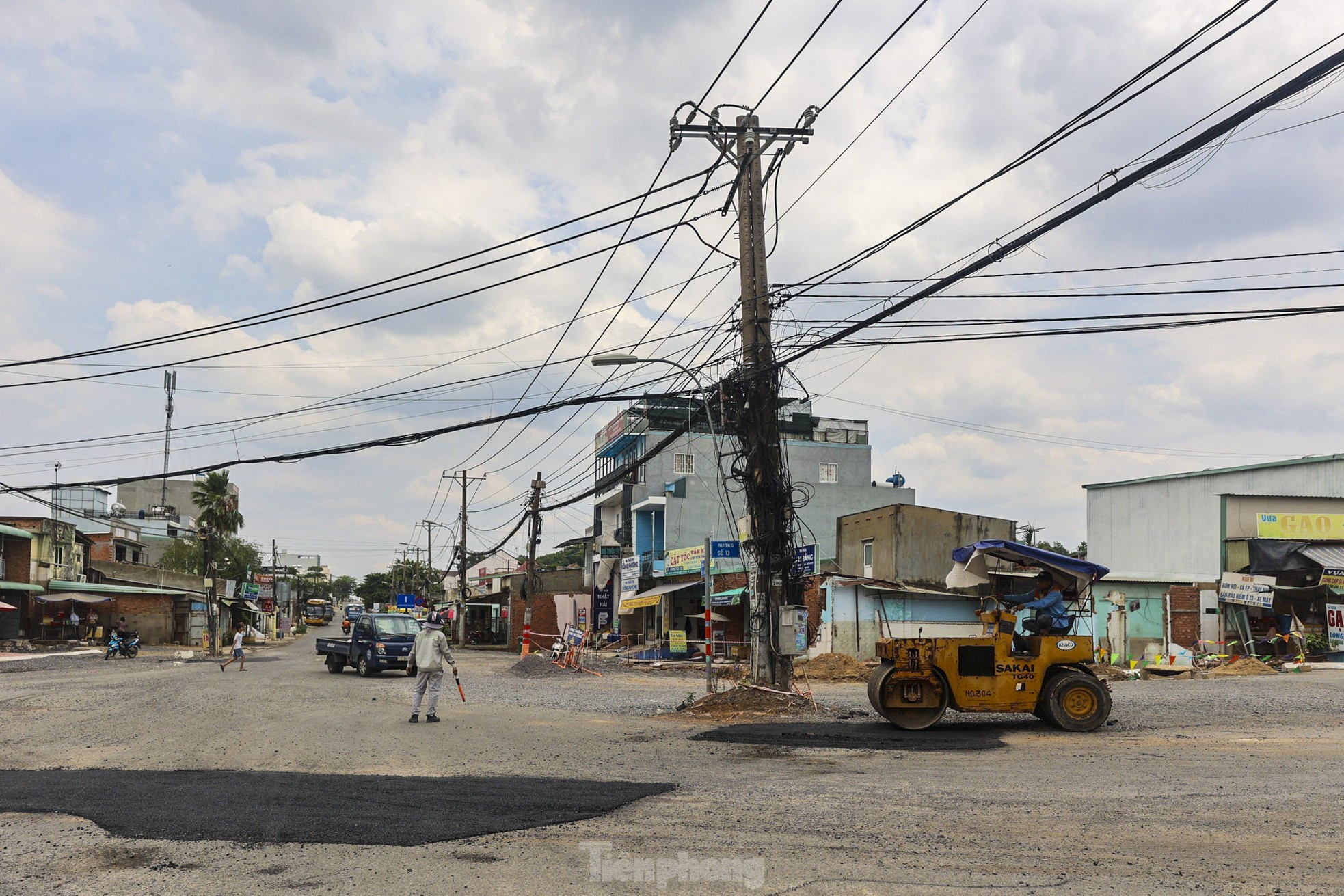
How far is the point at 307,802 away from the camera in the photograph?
Answer: 347 inches

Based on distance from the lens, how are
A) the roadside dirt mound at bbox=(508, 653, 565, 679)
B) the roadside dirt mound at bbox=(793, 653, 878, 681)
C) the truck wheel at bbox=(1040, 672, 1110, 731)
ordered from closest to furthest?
the truck wheel at bbox=(1040, 672, 1110, 731) → the roadside dirt mound at bbox=(793, 653, 878, 681) → the roadside dirt mound at bbox=(508, 653, 565, 679)

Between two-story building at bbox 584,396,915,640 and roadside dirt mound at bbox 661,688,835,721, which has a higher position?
two-story building at bbox 584,396,915,640

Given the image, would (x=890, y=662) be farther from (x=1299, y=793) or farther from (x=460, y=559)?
(x=460, y=559)

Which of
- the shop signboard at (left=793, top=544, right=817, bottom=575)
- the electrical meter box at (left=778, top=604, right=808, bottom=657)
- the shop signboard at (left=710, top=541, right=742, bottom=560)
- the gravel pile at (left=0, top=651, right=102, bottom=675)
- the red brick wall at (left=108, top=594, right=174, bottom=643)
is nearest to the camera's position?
the electrical meter box at (left=778, top=604, right=808, bottom=657)

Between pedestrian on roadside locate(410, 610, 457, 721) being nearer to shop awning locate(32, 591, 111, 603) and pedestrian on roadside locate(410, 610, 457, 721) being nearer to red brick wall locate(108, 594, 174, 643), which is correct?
shop awning locate(32, 591, 111, 603)

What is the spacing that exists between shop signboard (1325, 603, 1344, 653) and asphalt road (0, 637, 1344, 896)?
14660 mm

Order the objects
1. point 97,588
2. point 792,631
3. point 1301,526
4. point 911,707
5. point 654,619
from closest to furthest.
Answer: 1. point 911,707
2. point 792,631
3. point 1301,526
4. point 654,619
5. point 97,588

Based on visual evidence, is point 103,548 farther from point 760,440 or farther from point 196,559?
point 760,440

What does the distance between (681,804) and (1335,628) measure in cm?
2788

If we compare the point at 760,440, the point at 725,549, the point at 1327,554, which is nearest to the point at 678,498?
the point at 725,549

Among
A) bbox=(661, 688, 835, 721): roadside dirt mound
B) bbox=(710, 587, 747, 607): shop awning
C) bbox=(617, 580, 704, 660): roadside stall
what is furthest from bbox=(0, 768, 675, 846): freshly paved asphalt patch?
bbox=(617, 580, 704, 660): roadside stall

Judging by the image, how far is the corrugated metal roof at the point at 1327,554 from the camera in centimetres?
2967

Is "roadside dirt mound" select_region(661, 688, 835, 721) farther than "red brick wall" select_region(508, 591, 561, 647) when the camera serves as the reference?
No

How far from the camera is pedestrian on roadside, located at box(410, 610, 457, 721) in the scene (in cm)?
1612
